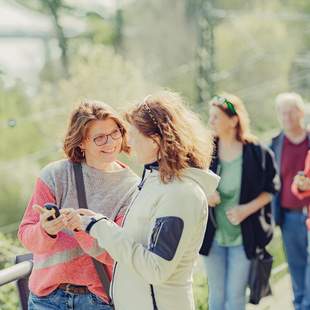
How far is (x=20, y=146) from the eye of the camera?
217 inches

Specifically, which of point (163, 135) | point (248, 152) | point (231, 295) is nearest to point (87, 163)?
point (163, 135)

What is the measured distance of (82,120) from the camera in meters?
1.89

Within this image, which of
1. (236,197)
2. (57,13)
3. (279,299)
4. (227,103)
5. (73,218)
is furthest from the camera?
(57,13)

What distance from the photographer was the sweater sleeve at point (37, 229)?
1.81 metres

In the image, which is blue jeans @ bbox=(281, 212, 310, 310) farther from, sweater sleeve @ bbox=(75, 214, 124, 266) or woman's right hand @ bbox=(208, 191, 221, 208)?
sweater sleeve @ bbox=(75, 214, 124, 266)

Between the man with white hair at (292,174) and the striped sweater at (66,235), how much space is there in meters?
1.66

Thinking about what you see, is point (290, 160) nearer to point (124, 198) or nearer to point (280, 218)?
point (280, 218)

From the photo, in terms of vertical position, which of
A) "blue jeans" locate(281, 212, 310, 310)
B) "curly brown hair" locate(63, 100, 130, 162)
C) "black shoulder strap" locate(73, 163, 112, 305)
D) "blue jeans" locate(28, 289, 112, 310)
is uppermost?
"curly brown hair" locate(63, 100, 130, 162)

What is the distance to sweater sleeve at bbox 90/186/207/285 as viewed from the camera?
1.59m

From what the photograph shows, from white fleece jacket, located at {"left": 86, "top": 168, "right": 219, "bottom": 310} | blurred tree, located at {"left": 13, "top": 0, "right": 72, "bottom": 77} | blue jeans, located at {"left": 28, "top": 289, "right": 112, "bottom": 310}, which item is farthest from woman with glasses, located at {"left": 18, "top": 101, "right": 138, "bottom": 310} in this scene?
blurred tree, located at {"left": 13, "top": 0, "right": 72, "bottom": 77}

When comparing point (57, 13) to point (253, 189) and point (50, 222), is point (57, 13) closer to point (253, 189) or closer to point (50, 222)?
point (253, 189)

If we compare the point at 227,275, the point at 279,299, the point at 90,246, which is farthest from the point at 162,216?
the point at 279,299

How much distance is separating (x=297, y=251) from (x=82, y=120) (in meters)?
2.01

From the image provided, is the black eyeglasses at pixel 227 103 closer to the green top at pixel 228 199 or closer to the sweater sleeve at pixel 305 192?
the green top at pixel 228 199
